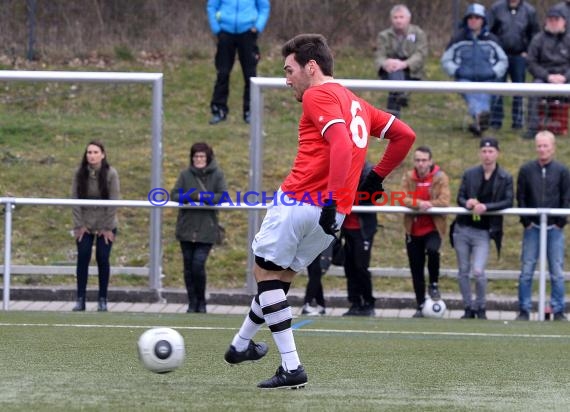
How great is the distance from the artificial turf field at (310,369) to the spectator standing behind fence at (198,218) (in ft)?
4.97

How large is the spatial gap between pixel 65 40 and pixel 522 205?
9986 millimetres

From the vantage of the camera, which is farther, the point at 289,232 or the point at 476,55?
the point at 476,55

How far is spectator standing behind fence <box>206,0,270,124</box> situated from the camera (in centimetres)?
1705

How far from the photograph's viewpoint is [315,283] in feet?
43.1

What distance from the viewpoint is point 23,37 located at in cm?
2027

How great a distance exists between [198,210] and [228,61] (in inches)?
174

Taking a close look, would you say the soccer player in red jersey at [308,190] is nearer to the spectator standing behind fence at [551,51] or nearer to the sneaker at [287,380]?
the sneaker at [287,380]

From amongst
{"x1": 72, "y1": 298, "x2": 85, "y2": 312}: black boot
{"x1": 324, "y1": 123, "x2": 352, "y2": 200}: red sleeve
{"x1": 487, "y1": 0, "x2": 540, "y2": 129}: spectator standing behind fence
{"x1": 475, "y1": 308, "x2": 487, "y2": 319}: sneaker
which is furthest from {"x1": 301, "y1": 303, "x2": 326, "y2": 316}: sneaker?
{"x1": 324, "y1": 123, "x2": 352, "y2": 200}: red sleeve

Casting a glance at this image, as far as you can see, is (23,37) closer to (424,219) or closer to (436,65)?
(436,65)

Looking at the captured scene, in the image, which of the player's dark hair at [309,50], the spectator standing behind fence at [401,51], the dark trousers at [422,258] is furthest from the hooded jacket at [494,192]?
the player's dark hair at [309,50]

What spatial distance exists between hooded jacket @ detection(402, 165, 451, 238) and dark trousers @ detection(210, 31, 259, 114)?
432cm

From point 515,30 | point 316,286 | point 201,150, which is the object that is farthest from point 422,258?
point 515,30

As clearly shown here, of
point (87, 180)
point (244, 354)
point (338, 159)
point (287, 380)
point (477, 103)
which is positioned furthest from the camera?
point (477, 103)

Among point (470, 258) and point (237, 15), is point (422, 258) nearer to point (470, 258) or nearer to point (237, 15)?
point (470, 258)
